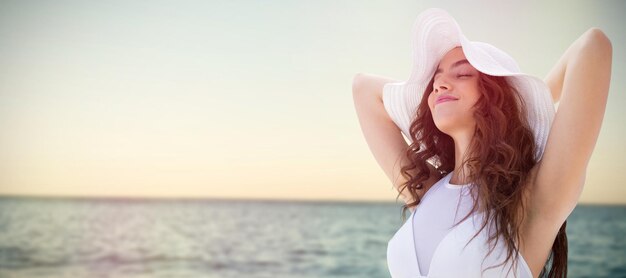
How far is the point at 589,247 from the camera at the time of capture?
13719mm

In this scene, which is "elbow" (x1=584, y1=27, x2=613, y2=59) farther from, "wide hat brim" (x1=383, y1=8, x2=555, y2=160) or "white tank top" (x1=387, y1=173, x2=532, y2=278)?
"white tank top" (x1=387, y1=173, x2=532, y2=278)

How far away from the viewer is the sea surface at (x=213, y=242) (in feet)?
37.2

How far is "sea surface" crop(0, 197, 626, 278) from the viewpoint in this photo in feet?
37.2

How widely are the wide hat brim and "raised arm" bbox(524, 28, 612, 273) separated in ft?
0.33

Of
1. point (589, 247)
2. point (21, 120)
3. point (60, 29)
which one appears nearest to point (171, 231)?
point (21, 120)

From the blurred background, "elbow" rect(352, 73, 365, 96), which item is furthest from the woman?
the blurred background

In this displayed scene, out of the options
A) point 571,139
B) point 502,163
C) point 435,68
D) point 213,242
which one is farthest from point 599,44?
point 213,242

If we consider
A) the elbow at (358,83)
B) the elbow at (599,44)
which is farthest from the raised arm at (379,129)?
the elbow at (599,44)

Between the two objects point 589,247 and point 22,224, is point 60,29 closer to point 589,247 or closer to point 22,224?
point 22,224

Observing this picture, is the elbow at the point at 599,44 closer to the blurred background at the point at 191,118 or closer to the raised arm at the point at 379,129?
the raised arm at the point at 379,129

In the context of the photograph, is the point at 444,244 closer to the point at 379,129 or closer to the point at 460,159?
the point at 460,159

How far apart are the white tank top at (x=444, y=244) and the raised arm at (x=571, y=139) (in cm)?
9

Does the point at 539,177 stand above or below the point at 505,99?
below

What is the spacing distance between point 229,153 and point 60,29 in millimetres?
A: 6537
